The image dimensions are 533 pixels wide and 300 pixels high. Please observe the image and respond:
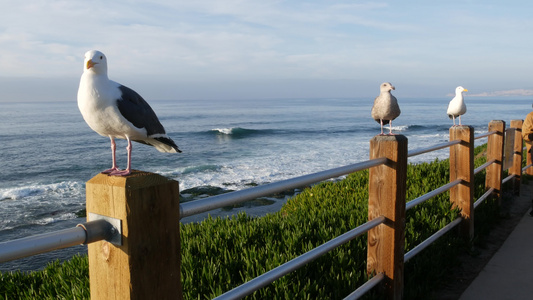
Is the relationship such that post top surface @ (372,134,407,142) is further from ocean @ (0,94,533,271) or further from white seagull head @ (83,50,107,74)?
ocean @ (0,94,533,271)

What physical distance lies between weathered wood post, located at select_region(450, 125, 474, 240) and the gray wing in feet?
11.1

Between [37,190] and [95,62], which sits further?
[37,190]

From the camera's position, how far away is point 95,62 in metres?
2.22

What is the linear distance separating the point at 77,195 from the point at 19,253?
15158 mm

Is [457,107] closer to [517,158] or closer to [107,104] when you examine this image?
[517,158]

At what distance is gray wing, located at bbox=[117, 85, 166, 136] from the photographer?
2303mm

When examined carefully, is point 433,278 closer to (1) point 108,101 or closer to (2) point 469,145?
(2) point 469,145

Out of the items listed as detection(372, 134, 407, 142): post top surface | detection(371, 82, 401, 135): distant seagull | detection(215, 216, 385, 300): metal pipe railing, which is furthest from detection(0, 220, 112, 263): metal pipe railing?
detection(371, 82, 401, 135): distant seagull

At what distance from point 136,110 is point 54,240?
4.06 ft

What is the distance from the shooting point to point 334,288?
337 cm

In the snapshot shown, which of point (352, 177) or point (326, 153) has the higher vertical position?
point (352, 177)

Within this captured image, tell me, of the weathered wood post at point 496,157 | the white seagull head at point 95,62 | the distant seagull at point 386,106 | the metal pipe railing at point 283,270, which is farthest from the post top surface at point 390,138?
the weathered wood post at point 496,157

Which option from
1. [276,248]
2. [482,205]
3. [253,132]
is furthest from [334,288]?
[253,132]

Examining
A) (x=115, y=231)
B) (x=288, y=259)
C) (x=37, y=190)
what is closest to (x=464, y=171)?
(x=288, y=259)
